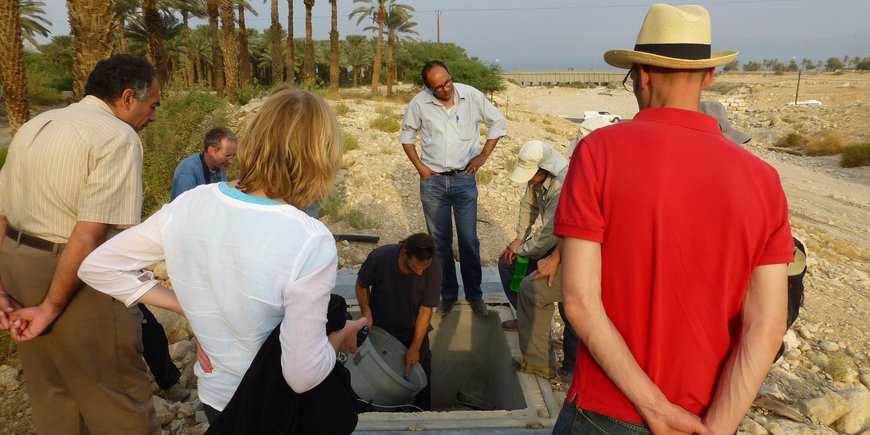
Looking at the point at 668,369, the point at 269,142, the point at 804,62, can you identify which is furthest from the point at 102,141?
the point at 804,62

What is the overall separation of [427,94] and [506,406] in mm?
2594

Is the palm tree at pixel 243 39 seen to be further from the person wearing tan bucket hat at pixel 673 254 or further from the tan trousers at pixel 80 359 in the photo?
the person wearing tan bucket hat at pixel 673 254

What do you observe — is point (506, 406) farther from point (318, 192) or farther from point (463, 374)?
point (318, 192)

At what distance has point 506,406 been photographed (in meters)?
4.24

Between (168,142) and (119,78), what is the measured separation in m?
5.63

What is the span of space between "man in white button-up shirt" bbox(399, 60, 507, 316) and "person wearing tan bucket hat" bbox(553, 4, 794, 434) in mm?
3118

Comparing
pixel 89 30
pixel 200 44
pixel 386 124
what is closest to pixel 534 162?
pixel 89 30

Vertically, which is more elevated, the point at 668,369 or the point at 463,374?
the point at 668,369

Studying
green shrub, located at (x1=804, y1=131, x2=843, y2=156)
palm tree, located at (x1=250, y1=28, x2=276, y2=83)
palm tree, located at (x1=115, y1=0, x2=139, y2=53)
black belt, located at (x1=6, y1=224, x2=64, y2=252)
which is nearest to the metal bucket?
black belt, located at (x1=6, y1=224, x2=64, y2=252)

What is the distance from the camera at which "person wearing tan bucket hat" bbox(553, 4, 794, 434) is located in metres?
1.34

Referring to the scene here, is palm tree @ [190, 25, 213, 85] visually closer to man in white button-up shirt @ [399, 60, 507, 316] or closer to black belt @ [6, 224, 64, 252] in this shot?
man in white button-up shirt @ [399, 60, 507, 316]

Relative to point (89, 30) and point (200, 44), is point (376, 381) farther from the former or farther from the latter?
point (200, 44)

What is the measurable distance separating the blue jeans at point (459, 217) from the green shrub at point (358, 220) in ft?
7.98

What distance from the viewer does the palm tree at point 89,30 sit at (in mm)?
5883
